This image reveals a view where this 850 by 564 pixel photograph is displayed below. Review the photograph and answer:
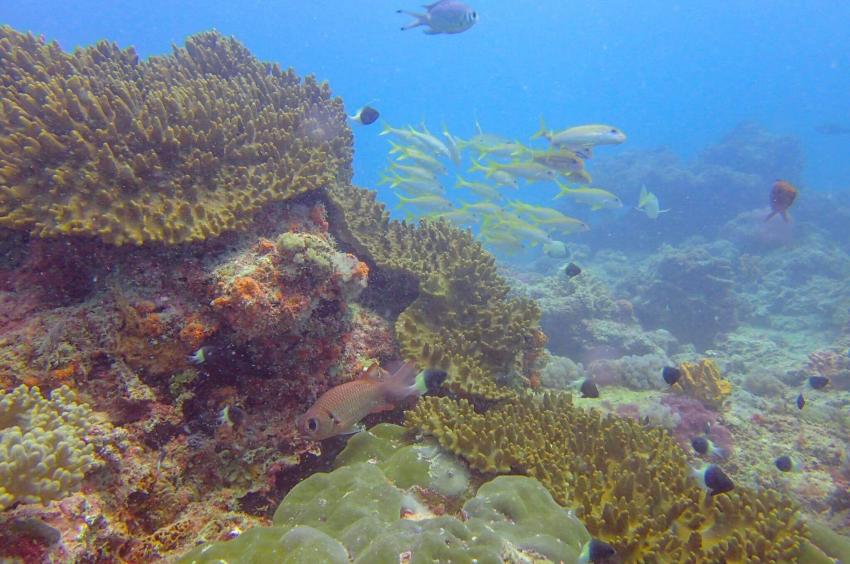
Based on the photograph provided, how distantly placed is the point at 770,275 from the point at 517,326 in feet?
63.4

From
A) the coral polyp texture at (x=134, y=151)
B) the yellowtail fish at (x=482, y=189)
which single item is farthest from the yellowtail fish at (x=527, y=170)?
the coral polyp texture at (x=134, y=151)

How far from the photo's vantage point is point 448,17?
6.43m

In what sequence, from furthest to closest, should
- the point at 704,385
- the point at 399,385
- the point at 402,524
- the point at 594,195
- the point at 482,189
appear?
the point at 482,189
the point at 594,195
the point at 704,385
the point at 399,385
the point at 402,524

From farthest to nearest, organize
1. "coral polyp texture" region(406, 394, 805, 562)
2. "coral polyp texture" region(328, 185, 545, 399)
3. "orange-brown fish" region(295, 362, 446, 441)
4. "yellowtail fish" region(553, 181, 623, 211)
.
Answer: "yellowtail fish" region(553, 181, 623, 211), "coral polyp texture" region(328, 185, 545, 399), "orange-brown fish" region(295, 362, 446, 441), "coral polyp texture" region(406, 394, 805, 562)

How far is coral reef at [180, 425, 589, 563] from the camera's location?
2.35 m

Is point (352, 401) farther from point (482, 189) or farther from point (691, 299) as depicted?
point (691, 299)

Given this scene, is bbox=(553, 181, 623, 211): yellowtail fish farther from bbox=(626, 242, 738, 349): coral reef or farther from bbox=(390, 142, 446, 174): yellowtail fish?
bbox=(626, 242, 738, 349): coral reef

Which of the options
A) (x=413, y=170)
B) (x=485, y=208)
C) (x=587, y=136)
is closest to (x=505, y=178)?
(x=485, y=208)

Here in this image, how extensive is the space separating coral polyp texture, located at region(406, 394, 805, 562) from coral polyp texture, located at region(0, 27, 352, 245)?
278 centimetres

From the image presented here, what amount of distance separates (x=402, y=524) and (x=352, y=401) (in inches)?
40.2

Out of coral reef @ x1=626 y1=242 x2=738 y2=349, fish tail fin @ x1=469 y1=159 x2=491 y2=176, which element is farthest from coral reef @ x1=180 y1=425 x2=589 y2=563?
coral reef @ x1=626 y1=242 x2=738 y2=349

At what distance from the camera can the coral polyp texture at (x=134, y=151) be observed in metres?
3.70

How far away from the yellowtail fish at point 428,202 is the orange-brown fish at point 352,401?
23.9 feet

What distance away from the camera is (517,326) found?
5312 mm
